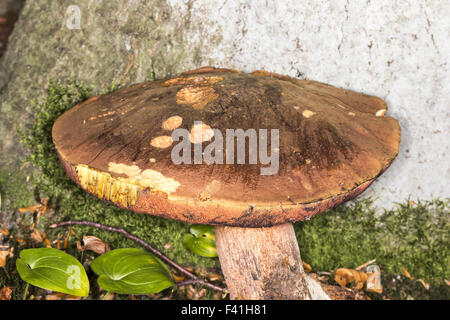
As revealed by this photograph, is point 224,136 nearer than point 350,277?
Yes

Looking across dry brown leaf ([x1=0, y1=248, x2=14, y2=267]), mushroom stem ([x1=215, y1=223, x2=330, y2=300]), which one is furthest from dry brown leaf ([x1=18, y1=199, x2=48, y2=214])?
mushroom stem ([x1=215, y1=223, x2=330, y2=300])

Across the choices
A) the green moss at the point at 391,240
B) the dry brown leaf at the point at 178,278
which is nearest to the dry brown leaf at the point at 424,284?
the green moss at the point at 391,240

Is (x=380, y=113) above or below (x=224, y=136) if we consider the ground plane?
above

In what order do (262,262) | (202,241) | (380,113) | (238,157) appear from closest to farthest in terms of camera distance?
(238,157) → (262,262) → (380,113) → (202,241)

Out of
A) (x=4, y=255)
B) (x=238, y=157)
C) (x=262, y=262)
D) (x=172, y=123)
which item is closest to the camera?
(x=238, y=157)

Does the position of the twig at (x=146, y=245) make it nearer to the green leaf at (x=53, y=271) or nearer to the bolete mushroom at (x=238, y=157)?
the green leaf at (x=53, y=271)

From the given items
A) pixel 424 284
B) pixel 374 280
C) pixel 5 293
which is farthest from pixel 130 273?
pixel 424 284

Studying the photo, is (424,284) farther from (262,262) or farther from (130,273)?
(130,273)
